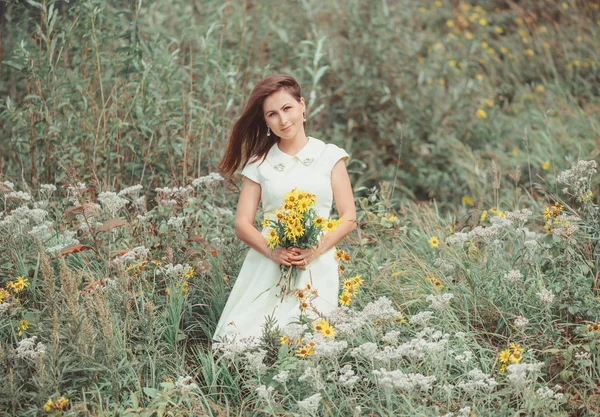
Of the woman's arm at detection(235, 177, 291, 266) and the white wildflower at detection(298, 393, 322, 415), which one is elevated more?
the woman's arm at detection(235, 177, 291, 266)

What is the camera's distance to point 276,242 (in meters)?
3.16

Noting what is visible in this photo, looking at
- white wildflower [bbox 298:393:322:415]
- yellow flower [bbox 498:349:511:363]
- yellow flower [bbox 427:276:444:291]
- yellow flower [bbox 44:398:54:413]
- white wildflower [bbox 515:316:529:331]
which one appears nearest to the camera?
white wildflower [bbox 298:393:322:415]

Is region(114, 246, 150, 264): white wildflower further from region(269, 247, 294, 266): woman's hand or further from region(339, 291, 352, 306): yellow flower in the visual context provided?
region(339, 291, 352, 306): yellow flower

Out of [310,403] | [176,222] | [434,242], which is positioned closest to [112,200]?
[176,222]

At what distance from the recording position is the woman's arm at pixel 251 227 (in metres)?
3.28

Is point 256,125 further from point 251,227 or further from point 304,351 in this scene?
point 304,351

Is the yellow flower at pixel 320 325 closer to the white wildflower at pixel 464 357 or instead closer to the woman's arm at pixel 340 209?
the woman's arm at pixel 340 209

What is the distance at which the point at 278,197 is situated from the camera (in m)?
3.43

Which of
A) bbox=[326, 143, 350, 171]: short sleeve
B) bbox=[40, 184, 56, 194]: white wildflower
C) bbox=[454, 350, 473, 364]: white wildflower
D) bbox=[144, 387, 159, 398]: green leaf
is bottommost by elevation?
bbox=[144, 387, 159, 398]: green leaf

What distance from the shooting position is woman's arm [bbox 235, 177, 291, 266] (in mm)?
3284

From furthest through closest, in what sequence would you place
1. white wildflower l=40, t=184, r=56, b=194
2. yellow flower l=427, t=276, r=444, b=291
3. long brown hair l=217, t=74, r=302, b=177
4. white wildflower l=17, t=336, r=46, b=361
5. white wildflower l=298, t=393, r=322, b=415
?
white wildflower l=40, t=184, r=56, b=194 < yellow flower l=427, t=276, r=444, b=291 < long brown hair l=217, t=74, r=302, b=177 < white wildflower l=17, t=336, r=46, b=361 < white wildflower l=298, t=393, r=322, b=415

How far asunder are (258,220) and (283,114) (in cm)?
95

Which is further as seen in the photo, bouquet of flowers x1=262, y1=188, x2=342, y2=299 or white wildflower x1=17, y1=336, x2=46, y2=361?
bouquet of flowers x1=262, y1=188, x2=342, y2=299

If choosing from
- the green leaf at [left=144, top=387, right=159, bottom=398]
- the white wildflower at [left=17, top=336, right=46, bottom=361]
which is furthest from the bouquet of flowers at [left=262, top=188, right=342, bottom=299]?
the white wildflower at [left=17, top=336, right=46, bottom=361]
